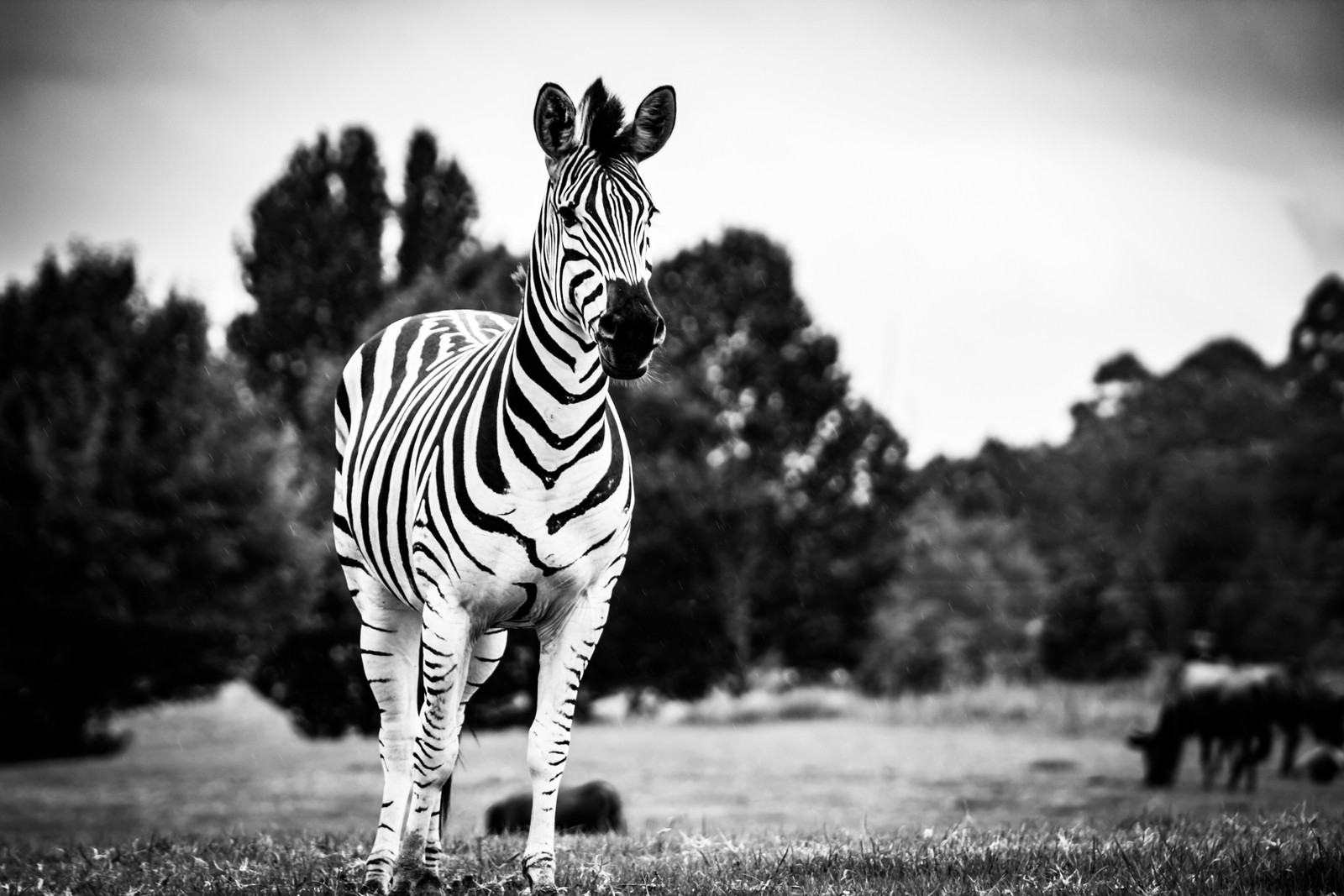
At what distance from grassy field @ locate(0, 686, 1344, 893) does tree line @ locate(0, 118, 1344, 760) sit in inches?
110

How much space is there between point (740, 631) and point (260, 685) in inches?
578

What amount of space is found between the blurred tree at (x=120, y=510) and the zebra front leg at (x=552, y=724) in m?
19.8

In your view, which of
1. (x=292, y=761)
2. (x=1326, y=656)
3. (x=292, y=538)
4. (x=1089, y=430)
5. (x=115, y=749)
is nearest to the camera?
(x=292, y=761)

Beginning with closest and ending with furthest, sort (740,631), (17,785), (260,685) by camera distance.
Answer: (17,785) < (260,685) < (740,631)

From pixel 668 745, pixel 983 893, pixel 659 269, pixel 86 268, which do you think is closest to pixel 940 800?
pixel 668 745

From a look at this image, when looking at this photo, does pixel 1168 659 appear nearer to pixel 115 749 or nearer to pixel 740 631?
pixel 740 631

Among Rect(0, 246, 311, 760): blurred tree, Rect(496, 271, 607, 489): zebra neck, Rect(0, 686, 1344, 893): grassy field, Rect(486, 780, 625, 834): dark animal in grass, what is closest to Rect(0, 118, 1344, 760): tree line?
Rect(0, 246, 311, 760): blurred tree

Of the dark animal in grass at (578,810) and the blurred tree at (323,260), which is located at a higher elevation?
the blurred tree at (323,260)

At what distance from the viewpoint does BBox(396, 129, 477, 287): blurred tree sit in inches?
1435

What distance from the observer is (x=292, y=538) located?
82.2ft

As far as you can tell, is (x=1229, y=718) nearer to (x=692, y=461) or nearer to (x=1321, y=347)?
(x=692, y=461)

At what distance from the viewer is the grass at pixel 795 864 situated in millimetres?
4695

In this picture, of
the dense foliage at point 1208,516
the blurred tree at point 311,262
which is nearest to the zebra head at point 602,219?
the blurred tree at point 311,262

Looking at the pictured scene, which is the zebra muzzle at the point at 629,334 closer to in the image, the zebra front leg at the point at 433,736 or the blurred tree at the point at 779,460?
the zebra front leg at the point at 433,736
